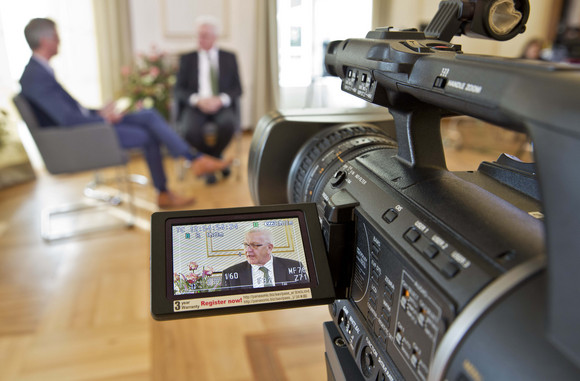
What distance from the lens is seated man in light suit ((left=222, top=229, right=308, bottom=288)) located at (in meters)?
0.67

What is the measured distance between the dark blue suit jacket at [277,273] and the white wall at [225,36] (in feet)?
12.5

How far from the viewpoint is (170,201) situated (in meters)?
2.77

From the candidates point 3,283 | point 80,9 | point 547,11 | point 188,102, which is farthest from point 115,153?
point 547,11

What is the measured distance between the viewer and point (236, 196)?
296 cm

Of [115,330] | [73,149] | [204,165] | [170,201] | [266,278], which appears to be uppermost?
[266,278]

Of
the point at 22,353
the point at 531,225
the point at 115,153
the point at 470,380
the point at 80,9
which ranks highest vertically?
the point at 80,9

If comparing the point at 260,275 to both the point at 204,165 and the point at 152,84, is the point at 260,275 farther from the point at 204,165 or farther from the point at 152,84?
the point at 152,84

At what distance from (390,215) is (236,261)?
0.76 feet

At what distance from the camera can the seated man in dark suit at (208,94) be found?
10.8 feet

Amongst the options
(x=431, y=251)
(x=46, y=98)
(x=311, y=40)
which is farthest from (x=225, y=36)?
(x=431, y=251)

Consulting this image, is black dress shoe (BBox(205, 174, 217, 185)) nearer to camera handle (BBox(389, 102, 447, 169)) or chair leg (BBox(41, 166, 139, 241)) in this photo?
chair leg (BBox(41, 166, 139, 241))

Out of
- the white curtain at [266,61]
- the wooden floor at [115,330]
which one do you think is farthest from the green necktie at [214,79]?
the wooden floor at [115,330]

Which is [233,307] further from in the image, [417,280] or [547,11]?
[547,11]

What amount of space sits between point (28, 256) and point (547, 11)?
17.7 ft
